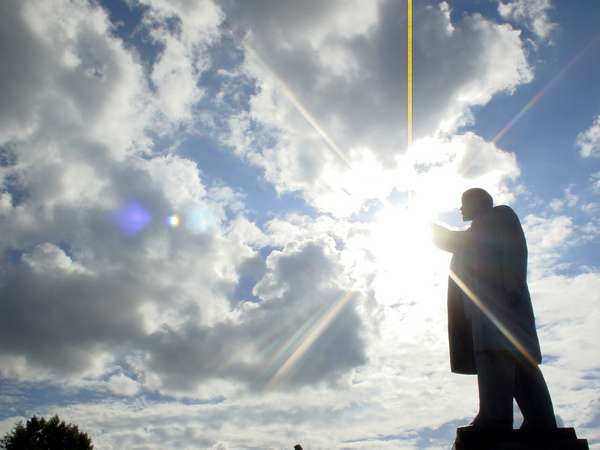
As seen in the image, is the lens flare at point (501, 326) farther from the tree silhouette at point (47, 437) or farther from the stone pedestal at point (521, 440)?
the tree silhouette at point (47, 437)

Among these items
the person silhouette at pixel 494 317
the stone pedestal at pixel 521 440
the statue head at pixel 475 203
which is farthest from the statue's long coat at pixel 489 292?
the stone pedestal at pixel 521 440

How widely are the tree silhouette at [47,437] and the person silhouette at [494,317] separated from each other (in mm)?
57154

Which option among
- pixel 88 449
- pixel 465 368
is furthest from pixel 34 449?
pixel 465 368

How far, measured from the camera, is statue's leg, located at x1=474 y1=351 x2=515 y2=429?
5.52 metres

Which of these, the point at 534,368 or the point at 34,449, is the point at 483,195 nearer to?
the point at 534,368

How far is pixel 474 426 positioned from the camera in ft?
18.1

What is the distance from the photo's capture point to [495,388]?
570 cm

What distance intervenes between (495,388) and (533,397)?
55cm

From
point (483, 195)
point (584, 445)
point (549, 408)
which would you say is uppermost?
point (483, 195)

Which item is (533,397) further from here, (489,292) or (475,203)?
(475,203)

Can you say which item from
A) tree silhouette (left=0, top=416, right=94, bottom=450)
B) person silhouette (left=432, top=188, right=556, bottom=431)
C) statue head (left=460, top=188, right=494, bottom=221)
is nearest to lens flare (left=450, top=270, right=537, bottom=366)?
person silhouette (left=432, top=188, right=556, bottom=431)

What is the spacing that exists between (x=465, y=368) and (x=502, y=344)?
948 millimetres

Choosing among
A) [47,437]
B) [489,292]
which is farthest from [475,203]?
[47,437]

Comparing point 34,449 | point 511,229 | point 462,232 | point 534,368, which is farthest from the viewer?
point 34,449
